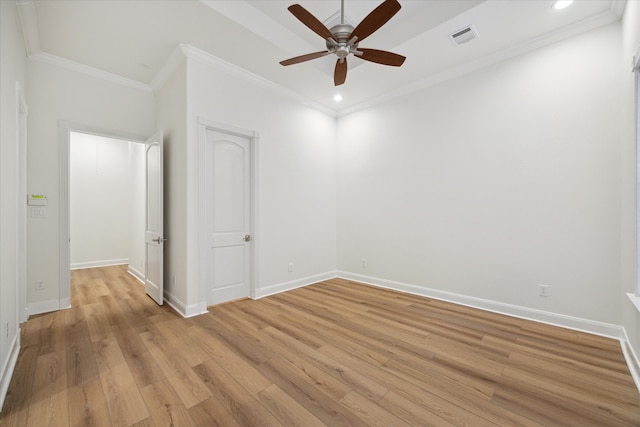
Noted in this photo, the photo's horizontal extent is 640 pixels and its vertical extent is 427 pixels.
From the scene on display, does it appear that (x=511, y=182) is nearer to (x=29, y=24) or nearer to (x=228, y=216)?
(x=228, y=216)

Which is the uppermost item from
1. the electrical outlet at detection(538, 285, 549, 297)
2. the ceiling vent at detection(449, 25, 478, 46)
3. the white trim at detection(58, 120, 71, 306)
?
the ceiling vent at detection(449, 25, 478, 46)

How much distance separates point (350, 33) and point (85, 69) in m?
3.68

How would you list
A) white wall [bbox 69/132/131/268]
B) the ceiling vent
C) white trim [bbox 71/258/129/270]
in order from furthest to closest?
1. white wall [bbox 69/132/131/268]
2. white trim [bbox 71/258/129/270]
3. the ceiling vent

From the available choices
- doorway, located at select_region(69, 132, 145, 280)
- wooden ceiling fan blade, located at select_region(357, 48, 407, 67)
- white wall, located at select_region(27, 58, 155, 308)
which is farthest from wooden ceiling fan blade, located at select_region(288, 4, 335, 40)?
doorway, located at select_region(69, 132, 145, 280)

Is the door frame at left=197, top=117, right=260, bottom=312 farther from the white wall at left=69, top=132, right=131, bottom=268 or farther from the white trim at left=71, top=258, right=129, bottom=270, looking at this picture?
the white trim at left=71, top=258, right=129, bottom=270

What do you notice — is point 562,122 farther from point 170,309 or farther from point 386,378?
point 170,309

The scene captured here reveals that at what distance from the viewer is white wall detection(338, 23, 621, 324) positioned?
9.00 feet

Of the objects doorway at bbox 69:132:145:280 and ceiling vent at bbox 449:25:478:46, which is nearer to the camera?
ceiling vent at bbox 449:25:478:46

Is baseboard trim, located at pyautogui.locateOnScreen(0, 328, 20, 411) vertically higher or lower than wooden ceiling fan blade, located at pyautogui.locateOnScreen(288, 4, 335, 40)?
lower

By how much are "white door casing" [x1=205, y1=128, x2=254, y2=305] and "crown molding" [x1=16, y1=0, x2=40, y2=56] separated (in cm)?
183

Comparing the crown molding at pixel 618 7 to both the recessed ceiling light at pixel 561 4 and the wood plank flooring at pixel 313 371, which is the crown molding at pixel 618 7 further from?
the wood plank flooring at pixel 313 371

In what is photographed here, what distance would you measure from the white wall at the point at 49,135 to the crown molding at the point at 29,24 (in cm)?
32

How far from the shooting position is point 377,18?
205cm

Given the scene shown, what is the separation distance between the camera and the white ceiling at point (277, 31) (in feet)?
8.67
